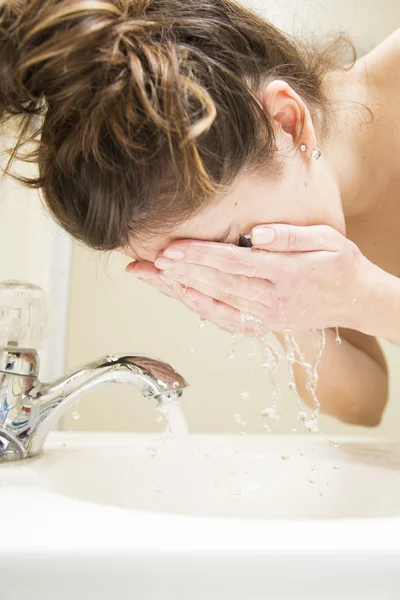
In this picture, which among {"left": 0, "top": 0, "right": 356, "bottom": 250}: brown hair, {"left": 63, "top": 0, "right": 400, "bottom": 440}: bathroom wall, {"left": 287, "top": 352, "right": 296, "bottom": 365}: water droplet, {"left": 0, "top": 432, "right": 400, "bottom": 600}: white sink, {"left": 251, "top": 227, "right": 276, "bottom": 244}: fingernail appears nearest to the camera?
{"left": 0, "top": 432, "right": 400, "bottom": 600}: white sink

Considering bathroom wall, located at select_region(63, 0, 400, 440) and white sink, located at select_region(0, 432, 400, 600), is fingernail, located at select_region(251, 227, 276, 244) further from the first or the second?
bathroom wall, located at select_region(63, 0, 400, 440)

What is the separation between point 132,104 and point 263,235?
6.2 inches

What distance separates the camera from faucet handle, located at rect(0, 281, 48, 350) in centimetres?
58

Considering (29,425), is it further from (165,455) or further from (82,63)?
(82,63)

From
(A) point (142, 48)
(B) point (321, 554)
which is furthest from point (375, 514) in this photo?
(A) point (142, 48)

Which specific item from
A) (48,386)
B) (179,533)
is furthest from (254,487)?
(179,533)

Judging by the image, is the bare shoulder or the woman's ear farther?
the bare shoulder

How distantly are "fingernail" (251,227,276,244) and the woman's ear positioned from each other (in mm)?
81

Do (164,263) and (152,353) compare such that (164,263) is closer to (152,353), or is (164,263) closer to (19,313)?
(19,313)

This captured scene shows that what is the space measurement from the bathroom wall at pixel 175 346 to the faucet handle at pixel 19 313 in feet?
1.20

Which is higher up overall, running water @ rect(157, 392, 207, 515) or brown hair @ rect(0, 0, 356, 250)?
brown hair @ rect(0, 0, 356, 250)

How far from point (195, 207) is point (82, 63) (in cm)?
13

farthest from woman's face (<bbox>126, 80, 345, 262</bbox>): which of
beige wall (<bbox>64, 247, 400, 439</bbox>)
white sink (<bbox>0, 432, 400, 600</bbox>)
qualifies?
beige wall (<bbox>64, 247, 400, 439</bbox>)

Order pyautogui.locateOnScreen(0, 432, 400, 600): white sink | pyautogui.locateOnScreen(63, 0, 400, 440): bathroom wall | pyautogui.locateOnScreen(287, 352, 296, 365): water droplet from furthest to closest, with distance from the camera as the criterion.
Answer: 1. pyautogui.locateOnScreen(63, 0, 400, 440): bathroom wall
2. pyautogui.locateOnScreen(287, 352, 296, 365): water droplet
3. pyautogui.locateOnScreen(0, 432, 400, 600): white sink
